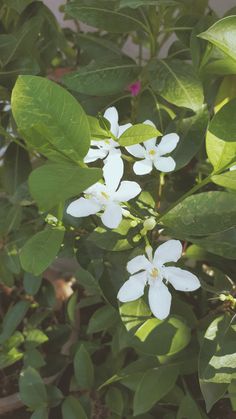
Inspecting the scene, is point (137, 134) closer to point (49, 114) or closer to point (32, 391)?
point (49, 114)

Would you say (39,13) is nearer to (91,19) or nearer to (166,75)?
(91,19)

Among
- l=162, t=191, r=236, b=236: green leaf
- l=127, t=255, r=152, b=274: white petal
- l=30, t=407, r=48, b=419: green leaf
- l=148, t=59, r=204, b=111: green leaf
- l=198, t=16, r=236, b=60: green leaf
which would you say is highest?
l=198, t=16, r=236, b=60: green leaf

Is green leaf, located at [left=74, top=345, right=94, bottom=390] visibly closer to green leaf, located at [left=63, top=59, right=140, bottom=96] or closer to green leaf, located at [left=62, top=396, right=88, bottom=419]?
green leaf, located at [left=62, top=396, right=88, bottom=419]

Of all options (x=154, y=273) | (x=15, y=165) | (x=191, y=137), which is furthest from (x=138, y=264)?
(x=15, y=165)

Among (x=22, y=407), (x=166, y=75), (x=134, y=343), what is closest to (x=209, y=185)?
(x=166, y=75)

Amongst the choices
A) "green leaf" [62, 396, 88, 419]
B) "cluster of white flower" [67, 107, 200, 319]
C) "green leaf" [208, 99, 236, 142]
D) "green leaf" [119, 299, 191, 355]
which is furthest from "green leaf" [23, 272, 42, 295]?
"green leaf" [208, 99, 236, 142]

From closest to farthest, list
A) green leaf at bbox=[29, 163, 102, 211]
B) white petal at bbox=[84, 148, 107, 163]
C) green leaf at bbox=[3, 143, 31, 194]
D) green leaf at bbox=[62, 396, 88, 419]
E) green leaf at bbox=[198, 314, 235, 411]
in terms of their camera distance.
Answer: green leaf at bbox=[29, 163, 102, 211] < white petal at bbox=[84, 148, 107, 163] < green leaf at bbox=[198, 314, 235, 411] < green leaf at bbox=[62, 396, 88, 419] < green leaf at bbox=[3, 143, 31, 194]

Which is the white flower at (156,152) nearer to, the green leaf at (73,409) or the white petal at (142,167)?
the white petal at (142,167)
